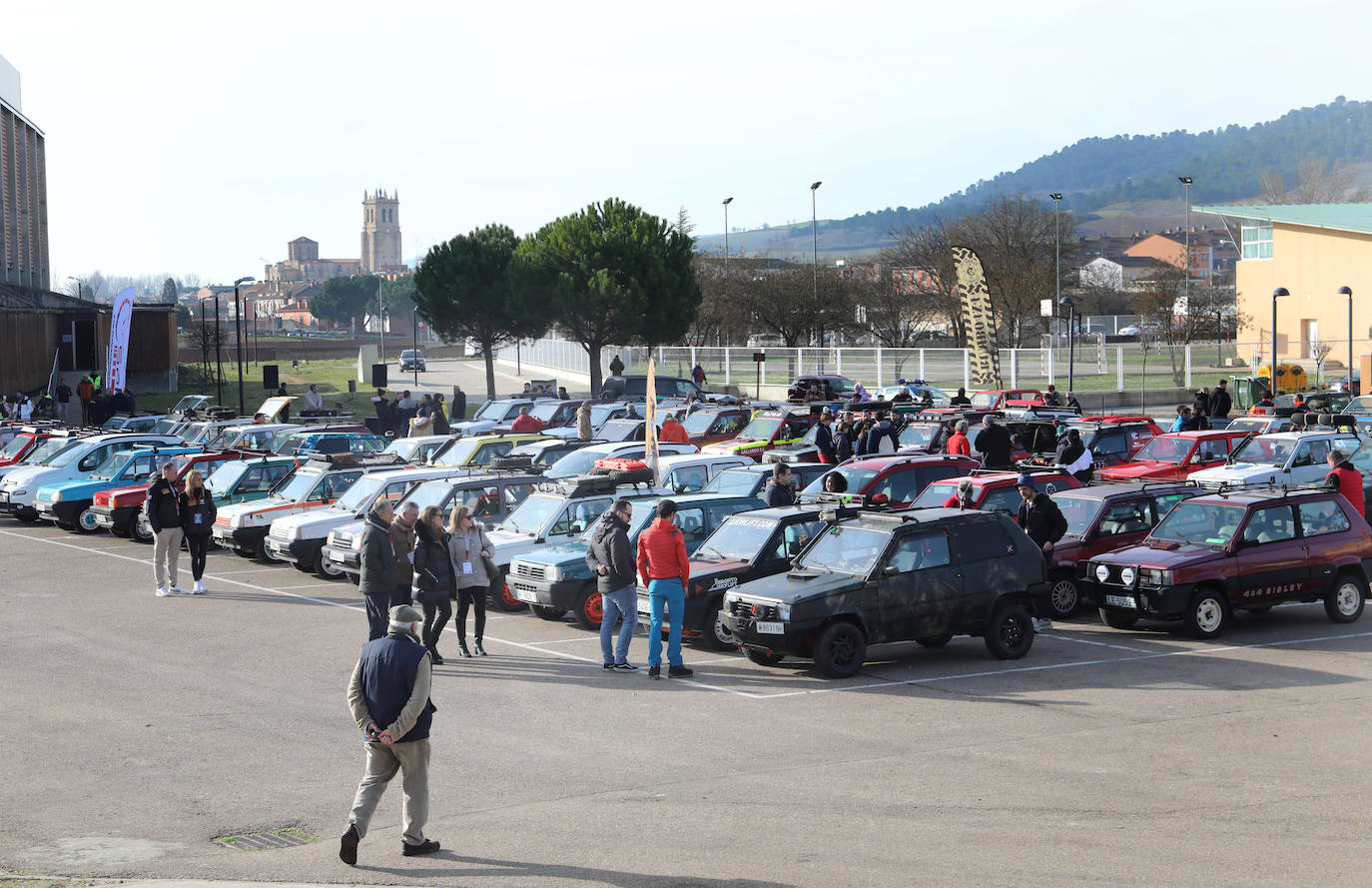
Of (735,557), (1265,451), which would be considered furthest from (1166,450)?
(735,557)

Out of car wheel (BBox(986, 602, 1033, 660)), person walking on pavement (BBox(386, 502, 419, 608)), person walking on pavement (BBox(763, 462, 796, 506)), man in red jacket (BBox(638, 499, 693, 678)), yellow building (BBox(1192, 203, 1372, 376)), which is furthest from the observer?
yellow building (BBox(1192, 203, 1372, 376))

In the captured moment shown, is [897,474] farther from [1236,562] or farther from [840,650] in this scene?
[840,650]

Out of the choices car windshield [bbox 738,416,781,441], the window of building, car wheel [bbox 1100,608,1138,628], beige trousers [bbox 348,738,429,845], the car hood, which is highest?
the window of building

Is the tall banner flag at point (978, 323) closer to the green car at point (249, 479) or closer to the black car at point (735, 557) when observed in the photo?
the green car at point (249, 479)

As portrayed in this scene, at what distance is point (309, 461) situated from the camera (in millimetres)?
23062

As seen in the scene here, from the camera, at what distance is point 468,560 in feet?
48.1

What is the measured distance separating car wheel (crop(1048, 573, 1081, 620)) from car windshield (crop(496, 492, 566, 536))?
6.00m

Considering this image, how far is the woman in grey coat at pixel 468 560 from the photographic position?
14.7 meters

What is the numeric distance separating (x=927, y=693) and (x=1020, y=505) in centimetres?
477

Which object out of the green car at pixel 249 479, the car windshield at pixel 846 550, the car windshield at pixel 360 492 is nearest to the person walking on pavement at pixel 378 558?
the car windshield at pixel 846 550

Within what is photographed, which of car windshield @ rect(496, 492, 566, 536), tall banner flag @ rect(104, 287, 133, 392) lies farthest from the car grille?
tall banner flag @ rect(104, 287, 133, 392)

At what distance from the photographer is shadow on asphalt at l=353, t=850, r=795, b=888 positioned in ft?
25.8

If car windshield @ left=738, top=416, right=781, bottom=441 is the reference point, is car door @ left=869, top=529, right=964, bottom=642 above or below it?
below

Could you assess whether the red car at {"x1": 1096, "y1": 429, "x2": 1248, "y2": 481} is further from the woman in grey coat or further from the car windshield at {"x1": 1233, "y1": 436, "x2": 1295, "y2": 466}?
the woman in grey coat
